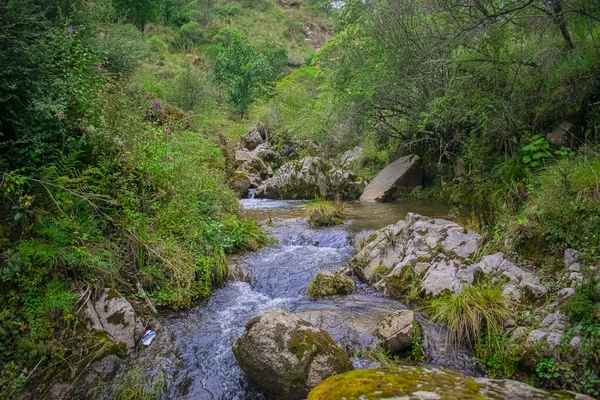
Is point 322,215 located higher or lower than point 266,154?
lower

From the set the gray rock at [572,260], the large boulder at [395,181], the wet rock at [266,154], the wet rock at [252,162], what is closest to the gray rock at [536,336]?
the gray rock at [572,260]

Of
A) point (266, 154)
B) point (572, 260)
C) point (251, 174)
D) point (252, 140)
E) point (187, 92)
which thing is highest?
Result: point (187, 92)

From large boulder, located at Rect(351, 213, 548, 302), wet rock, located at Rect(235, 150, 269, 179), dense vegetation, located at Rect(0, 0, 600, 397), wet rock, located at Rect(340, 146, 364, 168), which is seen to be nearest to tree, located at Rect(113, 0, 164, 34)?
wet rock, located at Rect(235, 150, 269, 179)

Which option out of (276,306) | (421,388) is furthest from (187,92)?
(421,388)

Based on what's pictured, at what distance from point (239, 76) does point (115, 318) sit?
21195mm

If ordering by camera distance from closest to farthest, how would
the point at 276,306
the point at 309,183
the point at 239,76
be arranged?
the point at 276,306
the point at 309,183
the point at 239,76

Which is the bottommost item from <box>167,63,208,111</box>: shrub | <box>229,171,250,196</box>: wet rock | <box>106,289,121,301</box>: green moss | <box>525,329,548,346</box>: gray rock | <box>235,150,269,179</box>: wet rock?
<box>525,329,548,346</box>: gray rock

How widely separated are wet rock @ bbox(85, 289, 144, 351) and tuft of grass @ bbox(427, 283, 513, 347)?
337 cm

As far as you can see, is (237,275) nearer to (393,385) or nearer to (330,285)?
(330,285)

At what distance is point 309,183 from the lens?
1335cm

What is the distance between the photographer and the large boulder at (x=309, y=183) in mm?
13398

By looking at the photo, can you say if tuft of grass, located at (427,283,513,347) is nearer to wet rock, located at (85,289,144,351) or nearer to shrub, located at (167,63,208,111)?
wet rock, located at (85,289,144,351)

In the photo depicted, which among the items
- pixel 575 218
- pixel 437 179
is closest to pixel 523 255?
pixel 575 218

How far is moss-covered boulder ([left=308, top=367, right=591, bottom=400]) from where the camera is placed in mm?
2215
